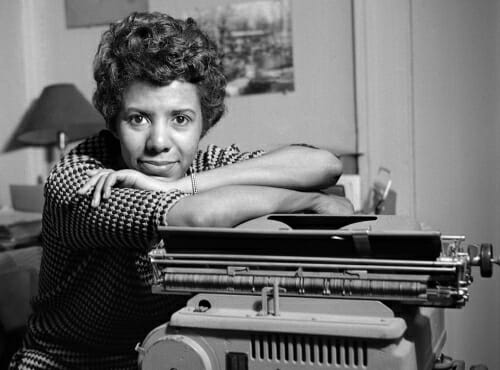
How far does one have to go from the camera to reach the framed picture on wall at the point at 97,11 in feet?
10.2

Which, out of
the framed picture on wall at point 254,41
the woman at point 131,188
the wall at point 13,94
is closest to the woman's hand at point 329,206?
the woman at point 131,188

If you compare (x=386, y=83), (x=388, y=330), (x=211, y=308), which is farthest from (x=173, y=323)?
(x=386, y=83)

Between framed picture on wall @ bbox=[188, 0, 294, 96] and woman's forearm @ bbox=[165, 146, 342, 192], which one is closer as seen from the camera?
woman's forearm @ bbox=[165, 146, 342, 192]

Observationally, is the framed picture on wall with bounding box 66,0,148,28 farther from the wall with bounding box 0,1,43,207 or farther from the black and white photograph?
the black and white photograph

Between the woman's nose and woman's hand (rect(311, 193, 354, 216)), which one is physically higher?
the woman's nose

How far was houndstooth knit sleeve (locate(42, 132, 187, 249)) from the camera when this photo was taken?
2.83ft

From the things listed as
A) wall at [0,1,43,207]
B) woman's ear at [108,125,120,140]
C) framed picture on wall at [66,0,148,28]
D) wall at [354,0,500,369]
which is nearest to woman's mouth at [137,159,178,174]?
woman's ear at [108,125,120,140]

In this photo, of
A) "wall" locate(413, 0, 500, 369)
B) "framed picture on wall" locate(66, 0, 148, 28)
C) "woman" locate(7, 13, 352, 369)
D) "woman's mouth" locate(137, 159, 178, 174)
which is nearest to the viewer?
"woman" locate(7, 13, 352, 369)

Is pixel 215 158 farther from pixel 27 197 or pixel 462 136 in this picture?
pixel 27 197

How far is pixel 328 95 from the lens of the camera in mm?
2816

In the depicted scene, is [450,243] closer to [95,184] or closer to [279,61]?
[95,184]

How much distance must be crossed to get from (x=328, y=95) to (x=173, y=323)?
220cm

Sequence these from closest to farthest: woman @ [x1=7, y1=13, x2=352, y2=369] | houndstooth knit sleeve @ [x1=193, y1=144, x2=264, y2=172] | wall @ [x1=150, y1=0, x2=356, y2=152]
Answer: woman @ [x1=7, y1=13, x2=352, y2=369] → houndstooth knit sleeve @ [x1=193, y1=144, x2=264, y2=172] → wall @ [x1=150, y1=0, x2=356, y2=152]

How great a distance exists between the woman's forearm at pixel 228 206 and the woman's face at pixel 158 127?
0.16 metres
